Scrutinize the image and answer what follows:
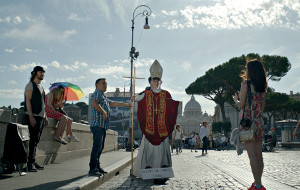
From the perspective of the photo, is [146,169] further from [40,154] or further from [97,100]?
[40,154]

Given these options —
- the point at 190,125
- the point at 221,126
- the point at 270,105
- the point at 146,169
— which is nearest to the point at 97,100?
the point at 146,169

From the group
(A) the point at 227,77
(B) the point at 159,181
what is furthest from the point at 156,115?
(A) the point at 227,77

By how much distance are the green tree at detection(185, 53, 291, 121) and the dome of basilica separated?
102741 mm

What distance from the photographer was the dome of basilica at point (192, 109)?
520 ft

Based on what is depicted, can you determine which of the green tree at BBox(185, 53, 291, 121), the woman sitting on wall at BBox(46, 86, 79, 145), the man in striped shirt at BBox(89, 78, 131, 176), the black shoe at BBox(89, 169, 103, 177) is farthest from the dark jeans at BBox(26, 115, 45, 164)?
the green tree at BBox(185, 53, 291, 121)

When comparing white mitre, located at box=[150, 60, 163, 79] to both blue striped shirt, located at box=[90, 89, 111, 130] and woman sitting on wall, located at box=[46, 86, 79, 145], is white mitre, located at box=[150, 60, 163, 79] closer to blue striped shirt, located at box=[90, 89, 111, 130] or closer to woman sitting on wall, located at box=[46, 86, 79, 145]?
blue striped shirt, located at box=[90, 89, 111, 130]

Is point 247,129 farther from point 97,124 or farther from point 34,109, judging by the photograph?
point 34,109

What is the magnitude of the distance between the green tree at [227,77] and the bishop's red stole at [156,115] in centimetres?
2843

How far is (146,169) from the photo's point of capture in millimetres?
5242

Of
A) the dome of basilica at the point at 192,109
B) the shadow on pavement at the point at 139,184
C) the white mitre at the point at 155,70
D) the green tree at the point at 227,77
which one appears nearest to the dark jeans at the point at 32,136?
the shadow on pavement at the point at 139,184

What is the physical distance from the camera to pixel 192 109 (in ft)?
522

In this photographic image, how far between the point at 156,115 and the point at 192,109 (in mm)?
154916

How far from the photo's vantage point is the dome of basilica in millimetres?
158500

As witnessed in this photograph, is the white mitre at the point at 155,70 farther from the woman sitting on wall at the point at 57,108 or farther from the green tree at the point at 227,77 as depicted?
the green tree at the point at 227,77
